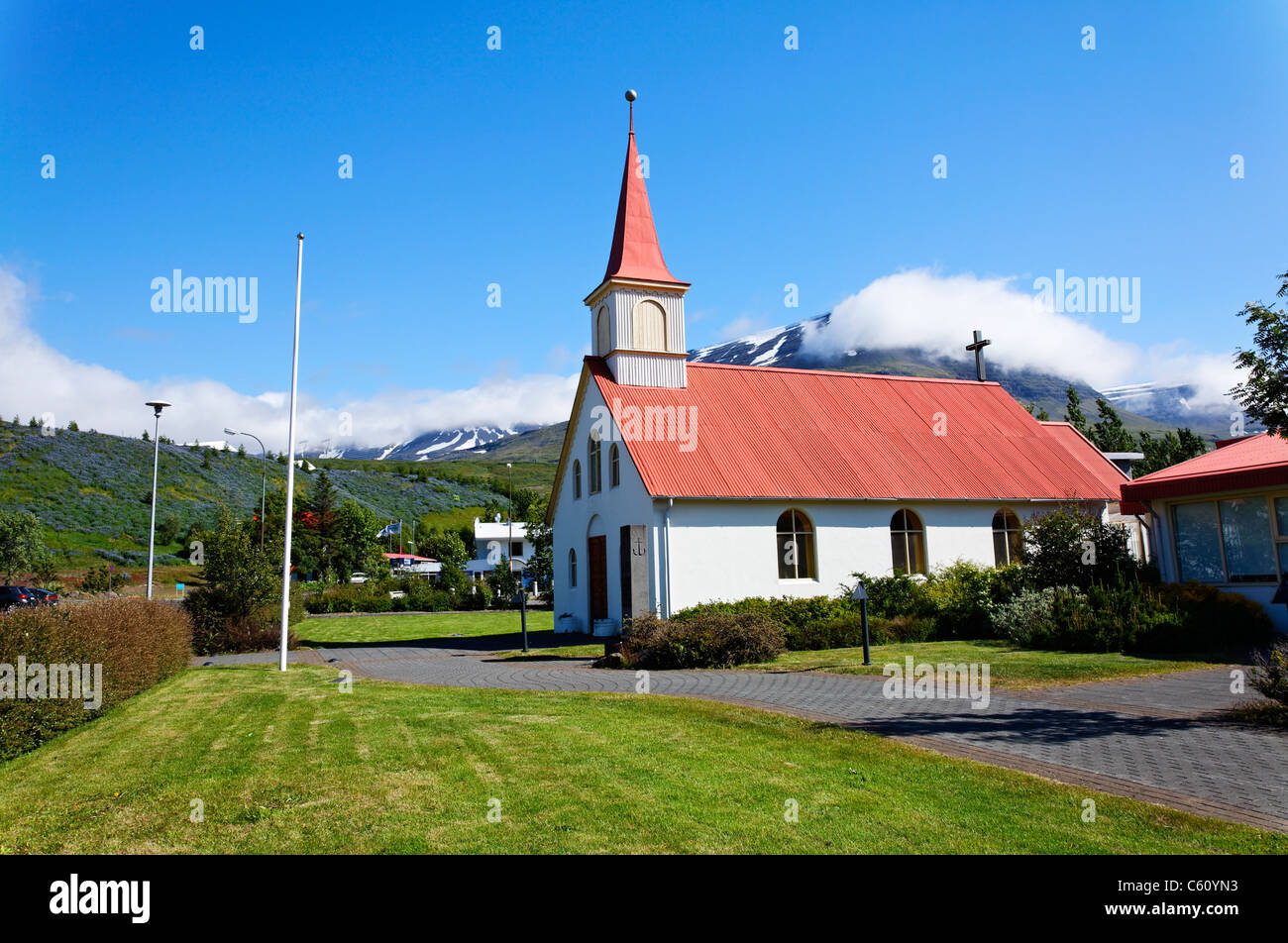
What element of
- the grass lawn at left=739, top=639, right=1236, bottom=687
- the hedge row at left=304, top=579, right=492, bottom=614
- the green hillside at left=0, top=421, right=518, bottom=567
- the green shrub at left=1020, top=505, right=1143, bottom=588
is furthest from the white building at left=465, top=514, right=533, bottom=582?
the grass lawn at left=739, top=639, right=1236, bottom=687

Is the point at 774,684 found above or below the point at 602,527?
below

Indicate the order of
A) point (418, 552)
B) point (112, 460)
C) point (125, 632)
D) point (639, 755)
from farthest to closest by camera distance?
point (418, 552) → point (112, 460) → point (125, 632) → point (639, 755)

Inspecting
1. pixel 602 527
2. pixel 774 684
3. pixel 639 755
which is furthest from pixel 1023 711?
pixel 602 527

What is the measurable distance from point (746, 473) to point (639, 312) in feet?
21.7

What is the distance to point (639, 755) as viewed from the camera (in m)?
8.07

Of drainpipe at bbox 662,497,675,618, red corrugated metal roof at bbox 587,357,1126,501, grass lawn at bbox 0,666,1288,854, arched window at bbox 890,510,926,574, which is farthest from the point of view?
arched window at bbox 890,510,926,574

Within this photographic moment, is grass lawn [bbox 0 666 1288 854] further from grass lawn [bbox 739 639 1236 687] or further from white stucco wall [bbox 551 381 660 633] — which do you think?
white stucco wall [bbox 551 381 660 633]

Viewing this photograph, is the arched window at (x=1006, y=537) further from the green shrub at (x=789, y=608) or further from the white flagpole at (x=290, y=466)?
the white flagpole at (x=290, y=466)

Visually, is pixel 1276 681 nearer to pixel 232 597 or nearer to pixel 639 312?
pixel 639 312

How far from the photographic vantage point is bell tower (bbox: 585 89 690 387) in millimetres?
26531

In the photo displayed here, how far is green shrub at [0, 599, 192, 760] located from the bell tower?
14.9 m
